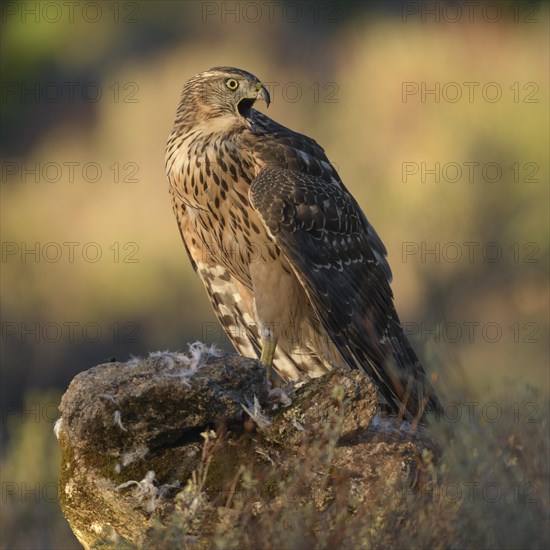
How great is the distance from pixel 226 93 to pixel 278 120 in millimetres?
10625

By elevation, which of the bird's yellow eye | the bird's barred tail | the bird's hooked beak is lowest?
the bird's barred tail

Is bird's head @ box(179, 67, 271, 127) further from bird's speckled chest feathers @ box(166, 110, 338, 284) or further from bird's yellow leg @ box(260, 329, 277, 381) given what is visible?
bird's yellow leg @ box(260, 329, 277, 381)

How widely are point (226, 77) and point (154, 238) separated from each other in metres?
8.83

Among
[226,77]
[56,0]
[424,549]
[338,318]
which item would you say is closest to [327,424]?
[424,549]

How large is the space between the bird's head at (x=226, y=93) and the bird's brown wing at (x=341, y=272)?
0.38m

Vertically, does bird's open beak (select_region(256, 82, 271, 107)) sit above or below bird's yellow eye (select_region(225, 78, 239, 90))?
below

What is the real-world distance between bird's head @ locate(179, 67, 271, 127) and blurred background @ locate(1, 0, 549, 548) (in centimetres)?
552

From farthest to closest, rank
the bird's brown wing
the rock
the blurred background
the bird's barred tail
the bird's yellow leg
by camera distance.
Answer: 1. the blurred background
2. the bird's yellow leg
3. the bird's brown wing
4. the bird's barred tail
5. the rock

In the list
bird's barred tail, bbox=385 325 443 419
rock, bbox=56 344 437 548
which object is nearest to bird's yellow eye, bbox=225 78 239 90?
bird's barred tail, bbox=385 325 443 419

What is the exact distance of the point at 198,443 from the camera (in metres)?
4.24

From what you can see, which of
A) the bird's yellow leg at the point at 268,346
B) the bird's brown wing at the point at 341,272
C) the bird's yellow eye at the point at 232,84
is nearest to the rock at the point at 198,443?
the bird's brown wing at the point at 341,272

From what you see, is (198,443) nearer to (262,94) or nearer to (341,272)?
(341,272)

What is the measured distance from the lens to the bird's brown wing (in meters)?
5.57

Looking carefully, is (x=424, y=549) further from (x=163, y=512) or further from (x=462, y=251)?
(x=462, y=251)
